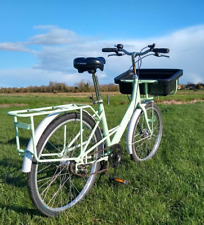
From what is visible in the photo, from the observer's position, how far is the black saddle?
302 cm

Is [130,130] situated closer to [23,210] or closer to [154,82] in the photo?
[154,82]

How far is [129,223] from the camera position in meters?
2.69

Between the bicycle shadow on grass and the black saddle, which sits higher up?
the black saddle

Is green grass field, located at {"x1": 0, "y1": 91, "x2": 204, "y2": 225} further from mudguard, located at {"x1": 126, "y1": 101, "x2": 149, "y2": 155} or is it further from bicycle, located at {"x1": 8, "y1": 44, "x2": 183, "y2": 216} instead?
mudguard, located at {"x1": 126, "y1": 101, "x2": 149, "y2": 155}

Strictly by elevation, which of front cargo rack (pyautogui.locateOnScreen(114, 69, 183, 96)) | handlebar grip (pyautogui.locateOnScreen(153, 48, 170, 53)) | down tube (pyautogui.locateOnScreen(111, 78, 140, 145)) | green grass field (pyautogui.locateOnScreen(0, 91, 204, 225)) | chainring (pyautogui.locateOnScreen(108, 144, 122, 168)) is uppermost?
handlebar grip (pyautogui.locateOnScreen(153, 48, 170, 53))

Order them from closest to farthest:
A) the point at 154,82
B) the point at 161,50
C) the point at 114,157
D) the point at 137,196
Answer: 1. the point at 137,196
2. the point at 114,157
3. the point at 161,50
4. the point at 154,82

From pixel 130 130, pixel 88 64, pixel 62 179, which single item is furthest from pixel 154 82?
pixel 62 179

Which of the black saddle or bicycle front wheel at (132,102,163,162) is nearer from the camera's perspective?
the black saddle

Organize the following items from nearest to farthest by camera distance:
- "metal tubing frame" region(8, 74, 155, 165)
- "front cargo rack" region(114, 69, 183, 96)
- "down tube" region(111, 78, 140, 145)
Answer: "metal tubing frame" region(8, 74, 155, 165)
"down tube" region(111, 78, 140, 145)
"front cargo rack" region(114, 69, 183, 96)

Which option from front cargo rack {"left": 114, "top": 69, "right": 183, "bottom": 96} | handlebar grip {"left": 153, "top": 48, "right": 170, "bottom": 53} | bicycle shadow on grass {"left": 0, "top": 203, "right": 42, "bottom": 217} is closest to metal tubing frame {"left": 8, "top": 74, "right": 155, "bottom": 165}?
front cargo rack {"left": 114, "top": 69, "right": 183, "bottom": 96}

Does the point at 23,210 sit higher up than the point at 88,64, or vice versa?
the point at 88,64

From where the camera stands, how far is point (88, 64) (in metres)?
3.01

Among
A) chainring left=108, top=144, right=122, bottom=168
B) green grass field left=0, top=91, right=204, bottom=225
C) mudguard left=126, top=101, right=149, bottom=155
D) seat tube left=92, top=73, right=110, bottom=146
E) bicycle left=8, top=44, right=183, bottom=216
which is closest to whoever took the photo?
bicycle left=8, top=44, right=183, bottom=216

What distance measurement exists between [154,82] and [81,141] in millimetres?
1894
